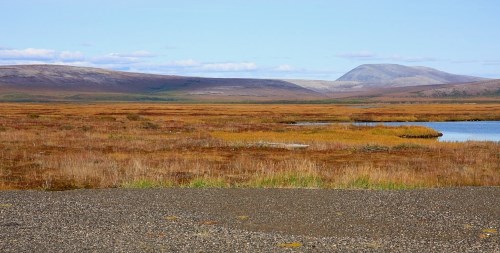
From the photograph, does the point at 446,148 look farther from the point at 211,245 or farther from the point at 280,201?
the point at 211,245

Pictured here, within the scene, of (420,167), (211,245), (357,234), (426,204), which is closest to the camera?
(211,245)

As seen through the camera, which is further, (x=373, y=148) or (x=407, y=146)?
(x=407, y=146)

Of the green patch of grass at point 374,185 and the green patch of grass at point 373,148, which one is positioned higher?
the green patch of grass at point 374,185

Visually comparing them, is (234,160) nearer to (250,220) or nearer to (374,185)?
(374,185)

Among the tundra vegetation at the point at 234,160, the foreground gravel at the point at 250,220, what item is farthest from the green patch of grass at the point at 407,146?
the foreground gravel at the point at 250,220

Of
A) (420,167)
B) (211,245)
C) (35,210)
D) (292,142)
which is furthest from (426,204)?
(292,142)

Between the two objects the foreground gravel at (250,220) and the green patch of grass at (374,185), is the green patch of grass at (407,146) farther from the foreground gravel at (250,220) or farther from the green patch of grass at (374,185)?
the foreground gravel at (250,220)

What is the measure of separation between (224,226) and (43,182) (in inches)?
502

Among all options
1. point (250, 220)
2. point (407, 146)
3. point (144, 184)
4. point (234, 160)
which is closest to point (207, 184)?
point (144, 184)

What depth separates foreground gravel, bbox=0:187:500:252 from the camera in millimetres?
14398

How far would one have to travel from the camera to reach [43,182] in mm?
26781

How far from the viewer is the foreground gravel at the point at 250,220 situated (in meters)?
14.4

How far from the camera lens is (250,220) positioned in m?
17.6

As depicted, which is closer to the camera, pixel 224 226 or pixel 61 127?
pixel 224 226
